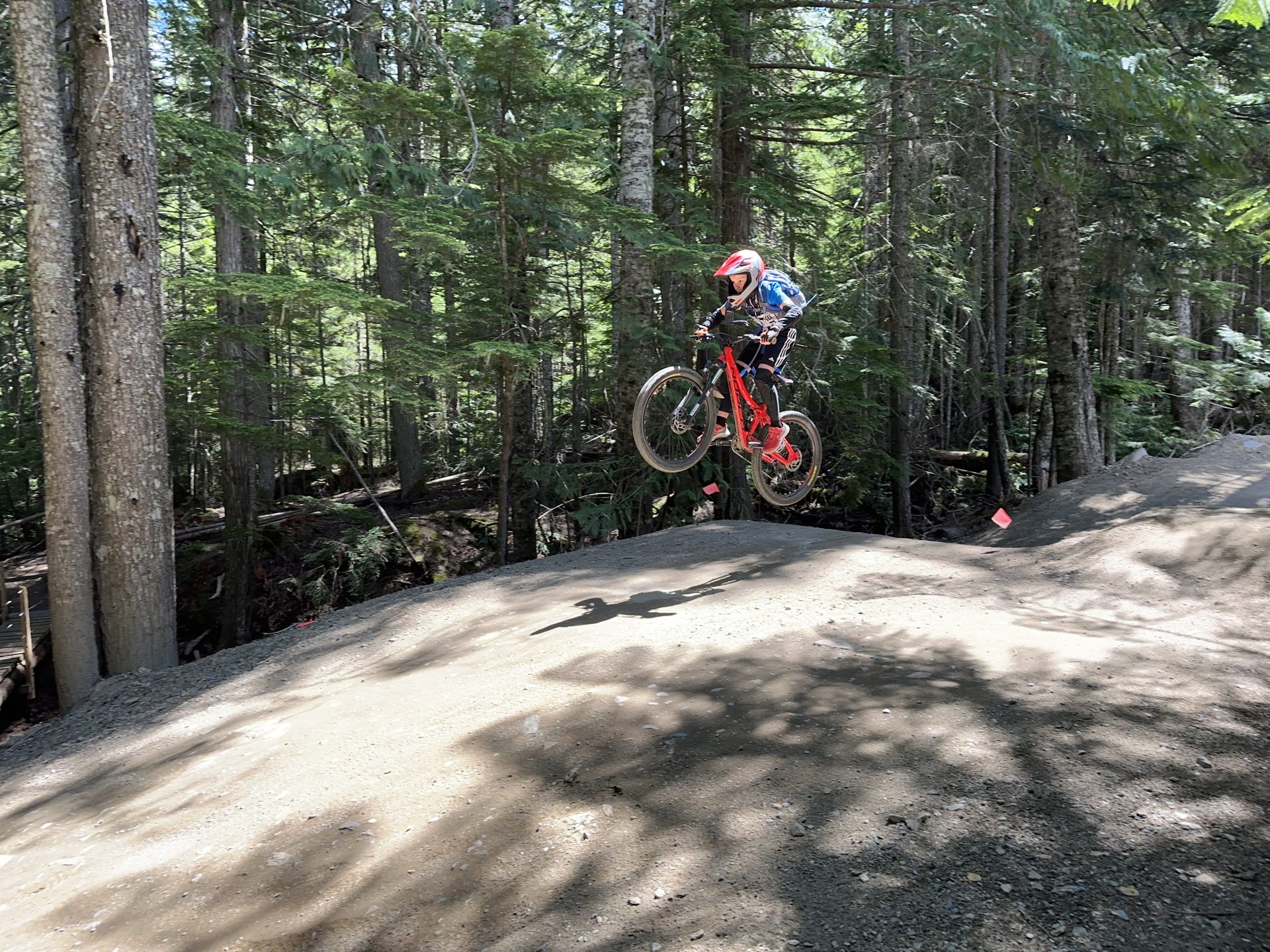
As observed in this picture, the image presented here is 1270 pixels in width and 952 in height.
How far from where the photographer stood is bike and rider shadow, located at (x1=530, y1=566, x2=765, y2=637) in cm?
666

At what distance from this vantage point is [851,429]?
15383mm

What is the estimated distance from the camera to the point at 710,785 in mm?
3740

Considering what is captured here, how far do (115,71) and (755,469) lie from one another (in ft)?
24.4

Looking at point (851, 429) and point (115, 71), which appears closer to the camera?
point (115, 71)

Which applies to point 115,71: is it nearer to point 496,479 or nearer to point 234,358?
point 234,358

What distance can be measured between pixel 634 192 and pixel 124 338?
6.51 meters

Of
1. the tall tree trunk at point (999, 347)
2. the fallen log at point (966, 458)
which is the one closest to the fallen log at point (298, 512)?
the fallen log at point (966, 458)

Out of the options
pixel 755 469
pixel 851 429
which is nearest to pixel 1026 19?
pixel 755 469

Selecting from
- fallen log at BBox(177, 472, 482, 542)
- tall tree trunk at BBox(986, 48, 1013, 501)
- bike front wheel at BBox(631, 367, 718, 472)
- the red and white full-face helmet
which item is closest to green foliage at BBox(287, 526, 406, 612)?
fallen log at BBox(177, 472, 482, 542)

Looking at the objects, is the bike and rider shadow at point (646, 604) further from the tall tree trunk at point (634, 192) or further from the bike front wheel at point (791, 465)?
the tall tree trunk at point (634, 192)

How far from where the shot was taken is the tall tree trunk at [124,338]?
8.37m

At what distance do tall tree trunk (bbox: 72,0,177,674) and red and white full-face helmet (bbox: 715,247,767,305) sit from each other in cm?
609

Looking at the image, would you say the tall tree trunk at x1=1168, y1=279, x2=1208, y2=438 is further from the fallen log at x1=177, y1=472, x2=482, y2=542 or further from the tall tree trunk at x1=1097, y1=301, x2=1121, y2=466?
the fallen log at x1=177, y1=472, x2=482, y2=542

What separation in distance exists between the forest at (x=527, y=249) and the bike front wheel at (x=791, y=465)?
9.92 feet
